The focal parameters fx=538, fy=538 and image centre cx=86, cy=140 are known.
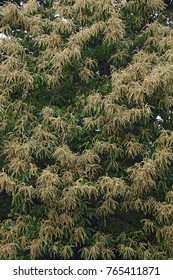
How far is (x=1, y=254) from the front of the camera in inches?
164

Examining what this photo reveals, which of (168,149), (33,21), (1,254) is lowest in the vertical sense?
(1,254)

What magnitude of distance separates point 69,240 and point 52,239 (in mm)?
135

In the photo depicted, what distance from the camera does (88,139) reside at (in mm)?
4402

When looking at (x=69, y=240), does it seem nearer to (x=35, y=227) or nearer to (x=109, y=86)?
(x=35, y=227)

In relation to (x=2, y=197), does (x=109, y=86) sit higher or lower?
higher

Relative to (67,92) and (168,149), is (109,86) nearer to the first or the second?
(67,92)

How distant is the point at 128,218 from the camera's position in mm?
4535

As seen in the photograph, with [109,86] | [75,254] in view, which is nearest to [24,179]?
[75,254]

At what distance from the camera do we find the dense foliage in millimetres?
4129

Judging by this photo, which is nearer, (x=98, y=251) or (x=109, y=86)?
(x=98, y=251)

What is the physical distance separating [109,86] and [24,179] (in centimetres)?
110

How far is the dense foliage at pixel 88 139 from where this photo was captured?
163 inches

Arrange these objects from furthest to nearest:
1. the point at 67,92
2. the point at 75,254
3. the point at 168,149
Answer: the point at 67,92 < the point at 75,254 < the point at 168,149

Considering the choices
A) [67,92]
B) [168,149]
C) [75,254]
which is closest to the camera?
[168,149]
